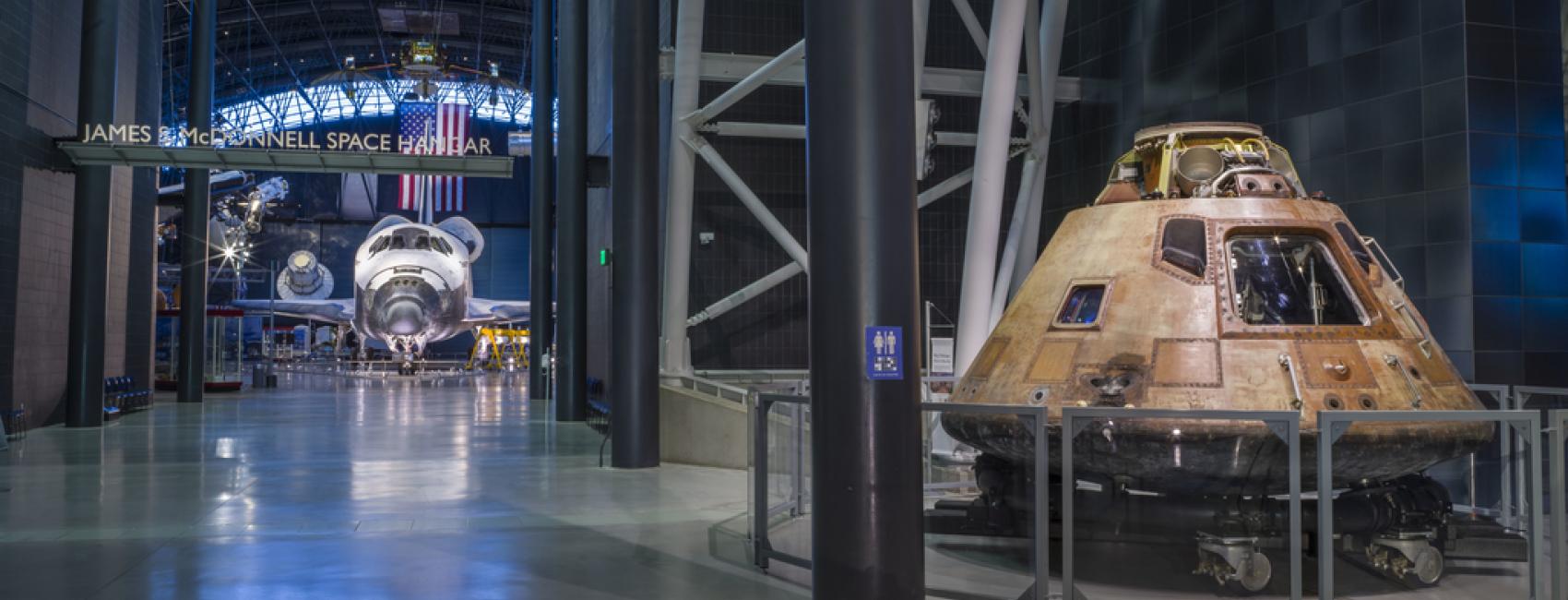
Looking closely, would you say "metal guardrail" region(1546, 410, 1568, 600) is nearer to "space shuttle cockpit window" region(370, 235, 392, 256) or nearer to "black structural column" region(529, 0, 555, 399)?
"black structural column" region(529, 0, 555, 399)

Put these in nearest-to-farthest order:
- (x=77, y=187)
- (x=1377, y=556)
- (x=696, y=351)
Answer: (x=1377, y=556) → (x=696, y=351) → (x=77, y=187)

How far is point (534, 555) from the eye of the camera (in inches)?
346

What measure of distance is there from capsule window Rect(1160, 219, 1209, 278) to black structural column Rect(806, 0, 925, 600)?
2287mm

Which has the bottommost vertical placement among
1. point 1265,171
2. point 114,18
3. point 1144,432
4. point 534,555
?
point 534,555

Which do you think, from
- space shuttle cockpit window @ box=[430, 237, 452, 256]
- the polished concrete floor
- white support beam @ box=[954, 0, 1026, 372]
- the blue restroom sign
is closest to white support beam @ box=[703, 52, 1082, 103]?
white support beam @ box=[954, 0, 1026, 372]

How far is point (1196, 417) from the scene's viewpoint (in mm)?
5934

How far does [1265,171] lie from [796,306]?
12.2 meters

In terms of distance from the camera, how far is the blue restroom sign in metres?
6.46

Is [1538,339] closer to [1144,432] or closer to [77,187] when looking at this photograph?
[1144,432]

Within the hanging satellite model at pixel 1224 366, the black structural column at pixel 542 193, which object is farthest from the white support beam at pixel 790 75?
the hanging satellite model at pixel 1224 366

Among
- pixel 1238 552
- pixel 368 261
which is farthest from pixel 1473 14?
pixel 368 261

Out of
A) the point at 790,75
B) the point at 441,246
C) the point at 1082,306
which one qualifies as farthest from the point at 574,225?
the point at 441,246

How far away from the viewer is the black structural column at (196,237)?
28.9 metres

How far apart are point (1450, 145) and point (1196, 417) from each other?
8.33m
